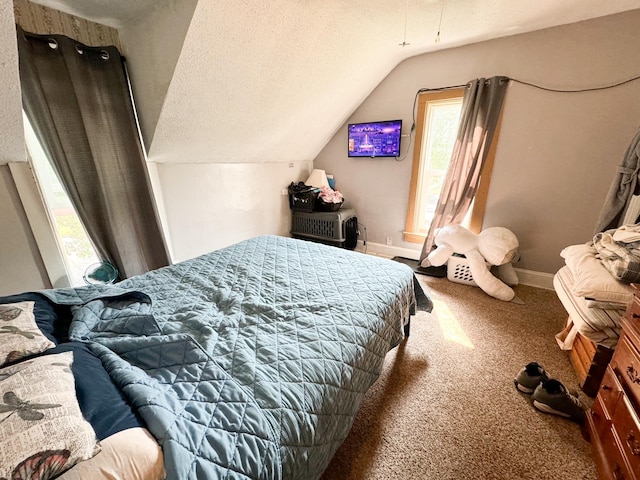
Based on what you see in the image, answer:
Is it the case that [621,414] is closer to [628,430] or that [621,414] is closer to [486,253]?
[628,430]

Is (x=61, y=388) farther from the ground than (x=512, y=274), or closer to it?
farther from the ground

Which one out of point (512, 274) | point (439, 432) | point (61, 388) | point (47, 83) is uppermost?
point (47, 83)

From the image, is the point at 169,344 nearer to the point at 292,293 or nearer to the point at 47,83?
the point at 292,293

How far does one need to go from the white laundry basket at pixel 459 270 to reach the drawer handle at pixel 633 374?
163 centimetres

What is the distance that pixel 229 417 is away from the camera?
2.32 ft

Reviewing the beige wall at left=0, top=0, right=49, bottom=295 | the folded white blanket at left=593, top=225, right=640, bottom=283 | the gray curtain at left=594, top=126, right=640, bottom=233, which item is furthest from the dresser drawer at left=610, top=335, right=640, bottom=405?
the beige wall at left=0, top=0, right=49, bottom=295

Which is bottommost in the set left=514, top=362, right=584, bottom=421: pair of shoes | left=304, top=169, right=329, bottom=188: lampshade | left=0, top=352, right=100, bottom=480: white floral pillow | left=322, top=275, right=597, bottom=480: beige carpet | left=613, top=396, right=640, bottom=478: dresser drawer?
left=322, top=275, right=597, bottom=480: beige carpet

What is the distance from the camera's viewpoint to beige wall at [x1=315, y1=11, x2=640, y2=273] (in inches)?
81.3

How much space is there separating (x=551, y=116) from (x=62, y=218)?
13.1 feet

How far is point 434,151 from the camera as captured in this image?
296 cm

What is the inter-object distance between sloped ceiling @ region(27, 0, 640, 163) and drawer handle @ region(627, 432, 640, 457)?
252cm

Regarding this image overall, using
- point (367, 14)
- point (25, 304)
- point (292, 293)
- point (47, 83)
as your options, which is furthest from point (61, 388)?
point (367, 14)

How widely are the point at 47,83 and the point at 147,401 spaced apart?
6.44 feet

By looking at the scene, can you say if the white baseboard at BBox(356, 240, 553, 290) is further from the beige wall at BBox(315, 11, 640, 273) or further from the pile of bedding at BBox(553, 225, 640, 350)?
the pile of bedding at BBox(553, 225, 640, 350)
